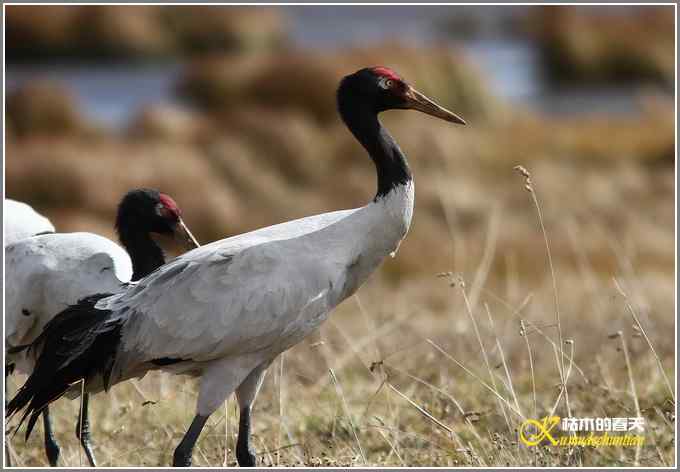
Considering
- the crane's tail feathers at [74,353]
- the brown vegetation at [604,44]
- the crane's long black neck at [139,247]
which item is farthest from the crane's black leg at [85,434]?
the brown vegetation at [604,44]

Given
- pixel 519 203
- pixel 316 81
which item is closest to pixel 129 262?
pixel 519 203

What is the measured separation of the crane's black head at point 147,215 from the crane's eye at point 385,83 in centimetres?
132

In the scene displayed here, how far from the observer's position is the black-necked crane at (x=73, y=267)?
5434 millimetres

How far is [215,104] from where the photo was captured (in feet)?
72.3

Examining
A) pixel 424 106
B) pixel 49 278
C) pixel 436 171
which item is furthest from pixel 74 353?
pixel 436 171

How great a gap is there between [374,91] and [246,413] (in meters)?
1.63

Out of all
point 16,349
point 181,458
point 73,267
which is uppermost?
point 73,267

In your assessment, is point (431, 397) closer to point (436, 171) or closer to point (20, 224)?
point (20, 224)

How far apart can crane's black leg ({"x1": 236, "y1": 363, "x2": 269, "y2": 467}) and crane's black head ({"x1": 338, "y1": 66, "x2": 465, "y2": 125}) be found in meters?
1.31

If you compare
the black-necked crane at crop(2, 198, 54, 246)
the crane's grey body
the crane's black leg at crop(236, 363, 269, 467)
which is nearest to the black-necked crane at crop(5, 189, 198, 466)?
the black-necked crane at crop(2, 198, 54, 246)

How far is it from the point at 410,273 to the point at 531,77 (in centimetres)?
1779

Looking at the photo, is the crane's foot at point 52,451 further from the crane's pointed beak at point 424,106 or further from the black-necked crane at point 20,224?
the crane's pointed beak at point 424,106

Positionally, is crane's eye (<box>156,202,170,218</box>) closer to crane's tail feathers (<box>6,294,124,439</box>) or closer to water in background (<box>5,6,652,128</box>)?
crane's tail feathers (<box>6,294,124,439</box>)

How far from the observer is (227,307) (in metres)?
4.64
